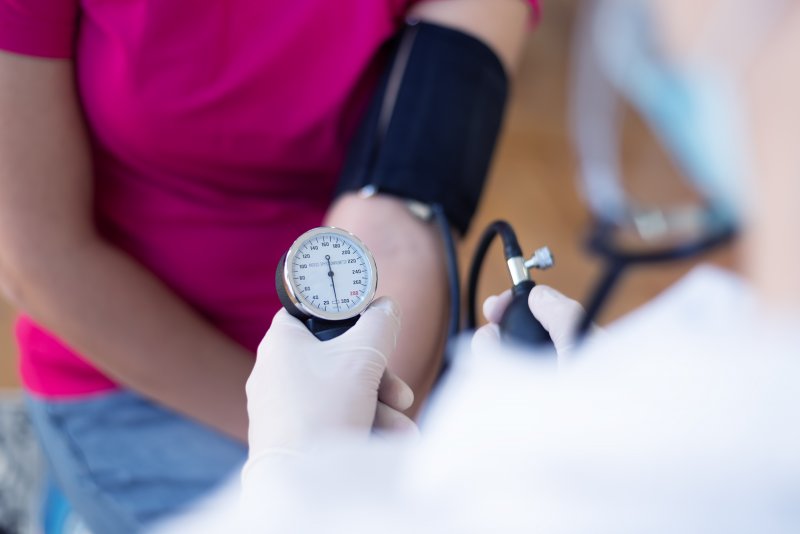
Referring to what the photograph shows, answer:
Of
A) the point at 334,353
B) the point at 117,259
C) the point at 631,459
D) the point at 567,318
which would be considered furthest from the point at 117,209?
the point at 631,459

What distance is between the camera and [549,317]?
0.54 meters

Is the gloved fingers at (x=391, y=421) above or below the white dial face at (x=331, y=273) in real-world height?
below

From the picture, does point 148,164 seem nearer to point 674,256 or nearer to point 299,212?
point 299,212

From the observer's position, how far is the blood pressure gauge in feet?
1.86

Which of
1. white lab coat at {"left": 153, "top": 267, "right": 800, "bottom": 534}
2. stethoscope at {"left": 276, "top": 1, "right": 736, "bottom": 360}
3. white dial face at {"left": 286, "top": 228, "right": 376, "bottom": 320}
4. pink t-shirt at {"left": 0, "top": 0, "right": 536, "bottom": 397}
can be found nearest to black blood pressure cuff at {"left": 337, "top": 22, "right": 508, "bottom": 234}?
pink t-shirt at {"left": 0, "top": 0, "right": 536, "bottom": 397}

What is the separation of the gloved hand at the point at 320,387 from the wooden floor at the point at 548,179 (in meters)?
0.13

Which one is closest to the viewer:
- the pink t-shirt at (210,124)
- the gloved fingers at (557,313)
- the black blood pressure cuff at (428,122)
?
the gloved fingers at (557,313)

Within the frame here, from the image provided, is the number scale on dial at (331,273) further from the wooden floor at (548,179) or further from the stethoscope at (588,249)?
the wooden floor at (548,179)

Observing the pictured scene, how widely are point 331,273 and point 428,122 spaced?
36cm

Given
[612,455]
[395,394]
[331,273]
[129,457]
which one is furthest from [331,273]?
[129,457]

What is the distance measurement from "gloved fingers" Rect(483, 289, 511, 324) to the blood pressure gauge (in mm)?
93

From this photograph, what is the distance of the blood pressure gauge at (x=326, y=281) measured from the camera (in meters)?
0.57

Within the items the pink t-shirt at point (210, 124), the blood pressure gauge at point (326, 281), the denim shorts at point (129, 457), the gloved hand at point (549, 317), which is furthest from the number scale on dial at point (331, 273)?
the denim shorts at point (129, 457)

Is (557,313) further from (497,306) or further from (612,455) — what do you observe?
(612,455)
